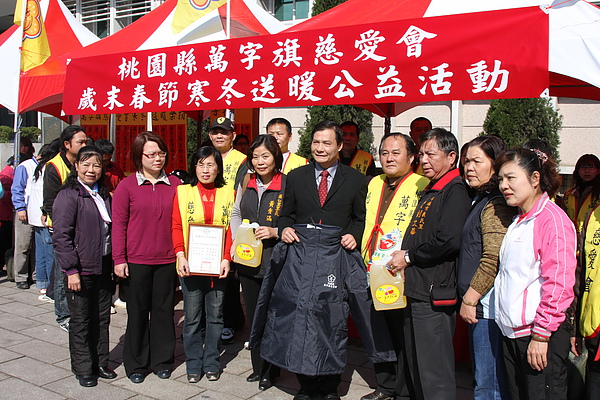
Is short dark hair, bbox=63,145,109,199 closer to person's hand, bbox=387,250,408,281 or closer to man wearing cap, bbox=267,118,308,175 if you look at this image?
man wearing cap, bbox=267,118,308,175

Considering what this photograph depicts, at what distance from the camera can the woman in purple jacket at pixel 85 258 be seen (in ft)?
12.1

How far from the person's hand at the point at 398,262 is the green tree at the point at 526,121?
736cm

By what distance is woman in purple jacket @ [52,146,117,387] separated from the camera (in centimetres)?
370

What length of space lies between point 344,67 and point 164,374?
8.61ft

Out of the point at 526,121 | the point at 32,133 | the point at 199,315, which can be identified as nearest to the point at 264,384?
the point at 199,315

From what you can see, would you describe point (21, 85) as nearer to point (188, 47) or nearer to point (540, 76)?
point (188, 47)

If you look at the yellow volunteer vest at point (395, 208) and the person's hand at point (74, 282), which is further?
the person's hand at point (74, 282)

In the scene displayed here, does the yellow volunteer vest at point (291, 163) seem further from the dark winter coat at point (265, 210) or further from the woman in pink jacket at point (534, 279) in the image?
the woman in pink jacket at point (534, 279)

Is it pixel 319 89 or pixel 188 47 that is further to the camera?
pixel 188 47

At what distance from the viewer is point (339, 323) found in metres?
3.36

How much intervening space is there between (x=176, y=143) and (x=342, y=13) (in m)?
3.84

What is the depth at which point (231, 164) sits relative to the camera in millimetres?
4883

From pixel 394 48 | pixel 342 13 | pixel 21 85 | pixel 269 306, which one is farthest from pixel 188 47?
pixel 21 85

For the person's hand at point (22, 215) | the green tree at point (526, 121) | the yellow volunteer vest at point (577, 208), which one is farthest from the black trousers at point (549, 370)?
the green tree at point (526, 121)
